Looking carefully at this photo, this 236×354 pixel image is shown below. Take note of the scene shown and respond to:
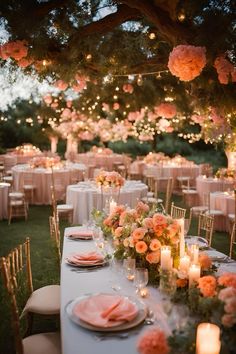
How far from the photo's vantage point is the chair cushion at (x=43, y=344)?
255 centimetres

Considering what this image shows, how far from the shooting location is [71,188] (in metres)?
8.34

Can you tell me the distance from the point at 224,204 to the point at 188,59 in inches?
205

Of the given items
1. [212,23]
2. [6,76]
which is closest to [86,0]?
[6,76]

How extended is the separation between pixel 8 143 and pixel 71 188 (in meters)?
12.9

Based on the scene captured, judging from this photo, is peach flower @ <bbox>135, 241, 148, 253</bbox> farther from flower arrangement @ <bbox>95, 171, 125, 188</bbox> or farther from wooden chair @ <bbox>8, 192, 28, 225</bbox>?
wooden chair @ <bbox>8, 192, 28, 225</bbox>

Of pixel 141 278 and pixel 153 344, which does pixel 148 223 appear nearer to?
pixel 141 278

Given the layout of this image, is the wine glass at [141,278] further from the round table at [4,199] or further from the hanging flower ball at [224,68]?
the round table at [4,199]

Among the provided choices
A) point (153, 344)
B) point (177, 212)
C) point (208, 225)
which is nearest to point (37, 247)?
point (177, 212)

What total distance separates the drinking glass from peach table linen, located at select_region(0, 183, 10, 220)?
623 cm

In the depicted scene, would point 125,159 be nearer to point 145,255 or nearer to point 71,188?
point 71,188

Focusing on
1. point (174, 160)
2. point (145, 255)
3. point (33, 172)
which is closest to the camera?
point (145, 255)

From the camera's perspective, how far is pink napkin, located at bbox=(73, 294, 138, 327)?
2127 mm

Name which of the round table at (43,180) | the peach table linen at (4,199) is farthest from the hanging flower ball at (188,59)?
the round table at (43,180)

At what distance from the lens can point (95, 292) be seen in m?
2.61
